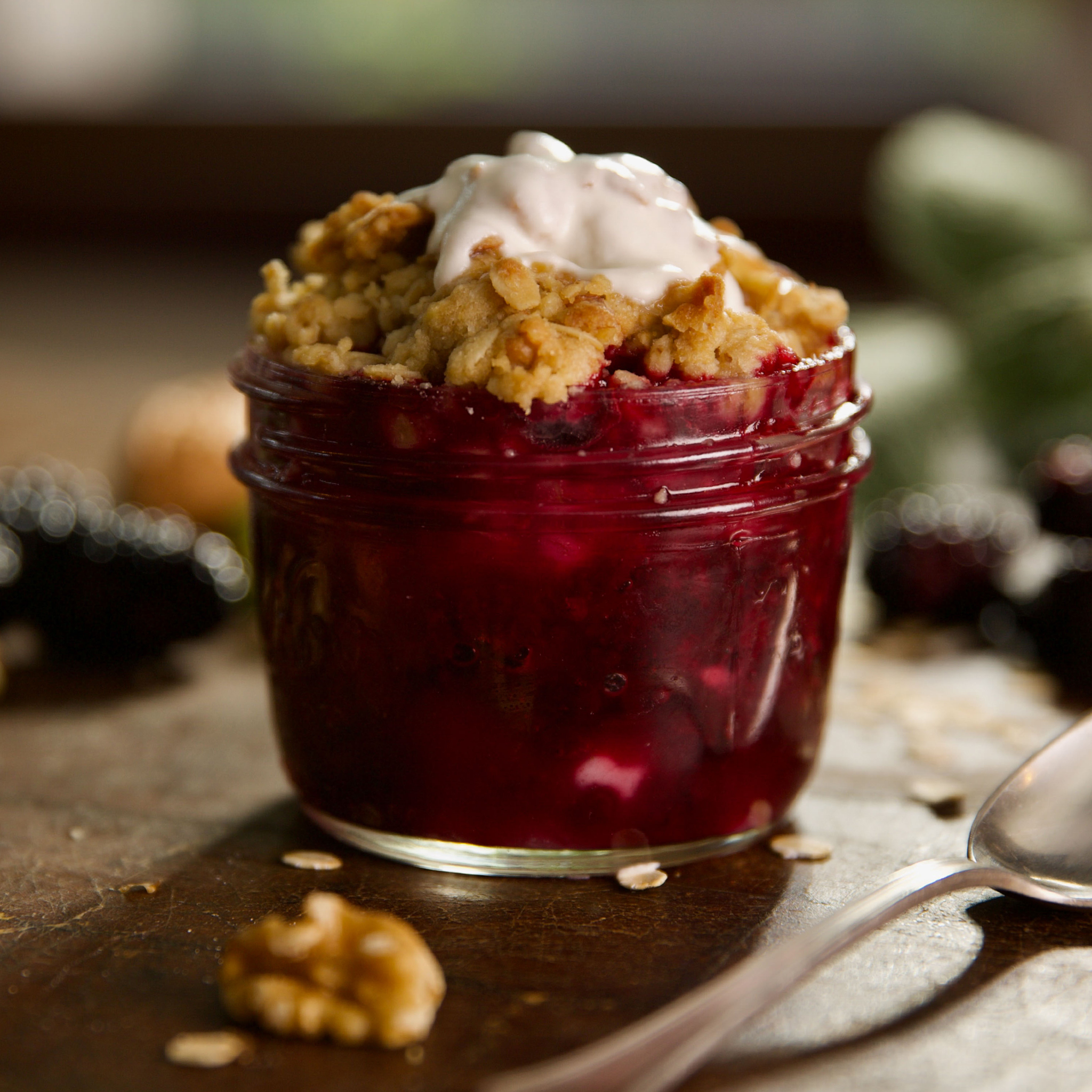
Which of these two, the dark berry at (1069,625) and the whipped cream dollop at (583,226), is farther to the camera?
the dark berry at (1069,625)

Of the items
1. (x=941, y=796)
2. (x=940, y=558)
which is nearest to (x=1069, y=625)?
(x=940, y=558)

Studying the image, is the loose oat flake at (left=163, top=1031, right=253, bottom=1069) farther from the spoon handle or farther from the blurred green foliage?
the blurred green foliage

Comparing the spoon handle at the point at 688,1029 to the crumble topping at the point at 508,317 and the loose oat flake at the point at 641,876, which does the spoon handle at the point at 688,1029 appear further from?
the crumble topping at the point at 508,317

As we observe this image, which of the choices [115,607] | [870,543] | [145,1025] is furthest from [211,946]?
[870,543]

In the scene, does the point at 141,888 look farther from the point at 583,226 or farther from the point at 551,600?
the point at 583,226

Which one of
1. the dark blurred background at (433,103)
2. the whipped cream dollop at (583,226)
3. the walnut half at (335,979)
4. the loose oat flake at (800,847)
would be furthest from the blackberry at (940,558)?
the dark blurred background at (433,103)

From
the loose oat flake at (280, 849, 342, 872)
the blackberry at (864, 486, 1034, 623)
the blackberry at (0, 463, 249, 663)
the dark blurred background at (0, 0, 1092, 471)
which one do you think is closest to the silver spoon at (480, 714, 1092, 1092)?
the loose oat flake at (280, 849, 342, 872)

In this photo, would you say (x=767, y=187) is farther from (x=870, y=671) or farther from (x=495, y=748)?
(x=495, y=748)
